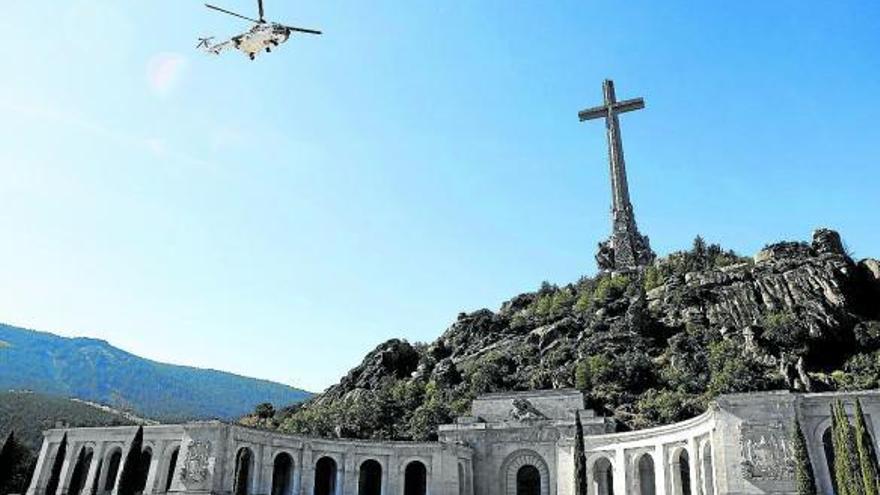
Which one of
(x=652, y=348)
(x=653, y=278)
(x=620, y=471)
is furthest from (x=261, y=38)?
(x=653, y=278)

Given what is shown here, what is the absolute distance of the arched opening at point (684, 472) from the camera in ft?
143

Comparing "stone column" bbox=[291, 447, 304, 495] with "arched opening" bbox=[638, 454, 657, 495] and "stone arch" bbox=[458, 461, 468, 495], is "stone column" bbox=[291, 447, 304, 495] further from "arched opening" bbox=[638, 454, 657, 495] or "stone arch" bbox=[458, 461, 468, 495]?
"arched opening" bbox=[638, 454, 657, 495]

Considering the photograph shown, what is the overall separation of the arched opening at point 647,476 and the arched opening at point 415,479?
53.2 feet

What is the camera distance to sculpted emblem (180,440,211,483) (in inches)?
1700

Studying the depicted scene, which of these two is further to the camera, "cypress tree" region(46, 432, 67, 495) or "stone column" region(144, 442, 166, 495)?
"cypress tree" region(46, 432, 67, 495)

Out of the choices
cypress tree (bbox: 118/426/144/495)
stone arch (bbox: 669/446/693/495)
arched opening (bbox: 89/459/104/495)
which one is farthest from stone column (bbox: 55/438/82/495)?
stone arch (bbox: 669/446/693/495)

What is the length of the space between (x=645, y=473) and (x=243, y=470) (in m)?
28.0

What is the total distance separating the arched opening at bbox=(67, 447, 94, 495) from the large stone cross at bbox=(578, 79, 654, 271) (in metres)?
74.5

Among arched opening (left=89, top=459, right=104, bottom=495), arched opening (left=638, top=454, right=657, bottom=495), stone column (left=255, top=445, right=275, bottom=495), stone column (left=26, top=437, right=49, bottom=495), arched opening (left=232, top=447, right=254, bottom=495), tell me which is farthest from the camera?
stone column (left=26, top=437, right=49, bottom=495)

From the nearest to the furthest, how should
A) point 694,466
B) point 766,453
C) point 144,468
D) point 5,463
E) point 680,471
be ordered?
point 766,453 < point 694,466 < point 680,471 < point 5,463 < point 144,468

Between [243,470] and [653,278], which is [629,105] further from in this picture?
[243,470]

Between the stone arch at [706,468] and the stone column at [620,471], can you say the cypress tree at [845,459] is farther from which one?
the stone column at [620,471]

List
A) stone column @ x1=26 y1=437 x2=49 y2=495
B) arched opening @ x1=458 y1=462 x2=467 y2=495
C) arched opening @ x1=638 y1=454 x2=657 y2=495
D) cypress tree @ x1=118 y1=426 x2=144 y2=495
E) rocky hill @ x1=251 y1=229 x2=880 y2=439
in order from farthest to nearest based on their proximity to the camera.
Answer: rocky hill @ x1=251 y1=229 x2=880 y2=439
arched opening @ x1=458 y1=462 x2=467 y2=495
stone column @ x1=26 y1=437 x2=49 y2=495
arched opening @ x1=638 y1=454 x2=657 y2=495
cypress tree @ x1=118 y1=426 x2=144 y2=495

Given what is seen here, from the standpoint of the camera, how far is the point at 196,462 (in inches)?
1720
